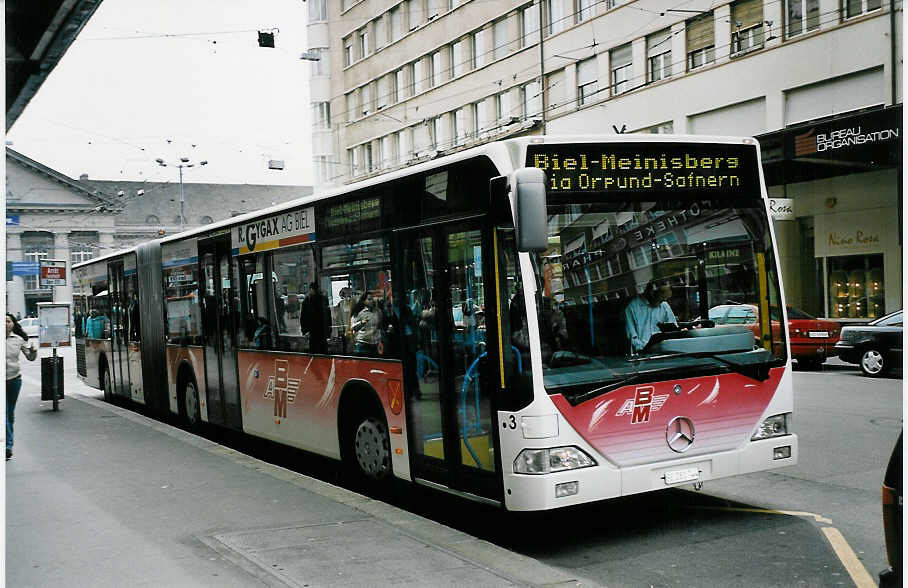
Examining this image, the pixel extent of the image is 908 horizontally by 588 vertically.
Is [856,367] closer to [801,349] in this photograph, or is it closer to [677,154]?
[801,349]

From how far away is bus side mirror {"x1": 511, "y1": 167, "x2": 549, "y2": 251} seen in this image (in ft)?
20.2

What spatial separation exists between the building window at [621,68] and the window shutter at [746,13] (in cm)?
456

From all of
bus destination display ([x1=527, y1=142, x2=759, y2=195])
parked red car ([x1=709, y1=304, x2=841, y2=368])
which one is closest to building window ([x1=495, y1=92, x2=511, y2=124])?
parked red car ([x1=709, y1=304, x2=841, y2=368])

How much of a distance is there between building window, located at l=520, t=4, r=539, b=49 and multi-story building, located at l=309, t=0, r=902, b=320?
0.18 ft

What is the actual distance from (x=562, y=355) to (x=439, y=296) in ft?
4.32

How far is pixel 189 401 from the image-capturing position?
1407 centimetres

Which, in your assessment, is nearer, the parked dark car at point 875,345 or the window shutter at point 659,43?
the parked dark car at point 875,345

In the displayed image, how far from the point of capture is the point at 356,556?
20.9ft

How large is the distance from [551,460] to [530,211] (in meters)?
1.62

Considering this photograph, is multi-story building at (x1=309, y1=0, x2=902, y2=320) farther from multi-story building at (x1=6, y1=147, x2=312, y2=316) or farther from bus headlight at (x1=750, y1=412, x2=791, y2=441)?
multi-story building at (x1=6, y1=147, x2=312, y2=316)

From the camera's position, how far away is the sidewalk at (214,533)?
603 cm

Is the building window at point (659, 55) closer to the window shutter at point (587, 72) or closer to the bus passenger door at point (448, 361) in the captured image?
the window shutter at point (587, 72)

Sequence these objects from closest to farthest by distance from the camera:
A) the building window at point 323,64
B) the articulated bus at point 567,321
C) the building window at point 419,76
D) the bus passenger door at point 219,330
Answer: the articulated bus at point 567,321
the bus passenger door at point 219,330
the building window at point 419,76
the building window at point 323,64

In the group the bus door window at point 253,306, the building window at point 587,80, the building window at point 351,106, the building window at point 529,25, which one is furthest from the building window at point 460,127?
the bus door window at point 253,306
